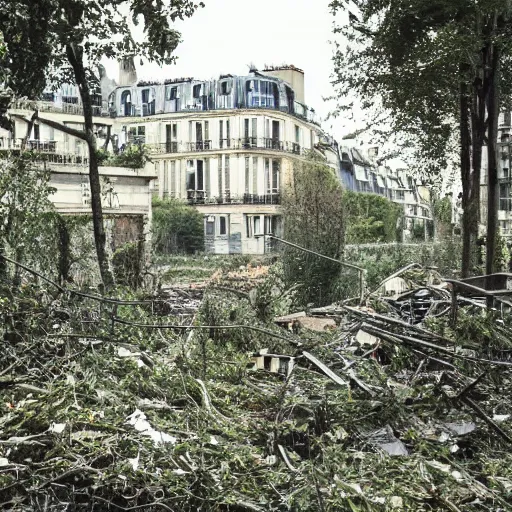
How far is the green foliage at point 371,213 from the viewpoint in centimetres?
677

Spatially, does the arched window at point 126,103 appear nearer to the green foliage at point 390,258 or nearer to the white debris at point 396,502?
the green foliage at point 390,258

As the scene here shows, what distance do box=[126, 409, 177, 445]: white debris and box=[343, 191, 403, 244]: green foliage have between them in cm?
388

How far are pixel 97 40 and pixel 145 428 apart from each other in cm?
307

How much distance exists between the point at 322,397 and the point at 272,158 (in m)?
2.78

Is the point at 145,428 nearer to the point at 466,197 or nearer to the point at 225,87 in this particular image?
the point at 225,87

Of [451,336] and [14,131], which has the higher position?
[14,131]

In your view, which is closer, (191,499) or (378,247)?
(191,499)

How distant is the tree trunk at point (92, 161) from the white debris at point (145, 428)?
2.17 metres

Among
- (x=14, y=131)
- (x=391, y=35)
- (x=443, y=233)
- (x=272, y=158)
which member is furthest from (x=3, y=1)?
(x=443, y=233)

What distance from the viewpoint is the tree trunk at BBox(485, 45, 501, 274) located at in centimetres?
661

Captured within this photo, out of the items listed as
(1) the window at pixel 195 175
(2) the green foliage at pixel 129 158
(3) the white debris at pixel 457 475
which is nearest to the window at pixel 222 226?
(1) the window at pixel 195 175

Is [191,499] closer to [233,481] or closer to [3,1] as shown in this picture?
[233,481]

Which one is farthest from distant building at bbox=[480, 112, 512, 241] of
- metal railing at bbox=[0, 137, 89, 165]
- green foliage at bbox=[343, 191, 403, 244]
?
metal railing at bbox=[0, 137, 89, 165]

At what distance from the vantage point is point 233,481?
9.45ft
